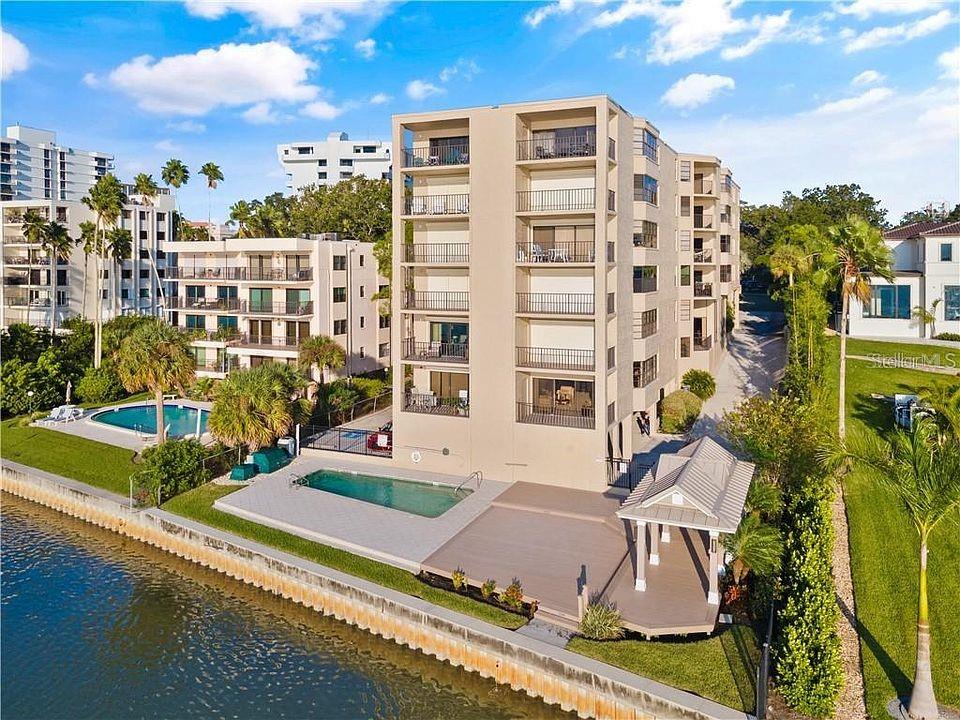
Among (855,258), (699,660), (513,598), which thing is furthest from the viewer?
(855,258)

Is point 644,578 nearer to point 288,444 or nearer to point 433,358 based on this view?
point 433,358

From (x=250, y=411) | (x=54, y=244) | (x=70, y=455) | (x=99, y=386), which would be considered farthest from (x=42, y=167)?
(x=250, y=411)

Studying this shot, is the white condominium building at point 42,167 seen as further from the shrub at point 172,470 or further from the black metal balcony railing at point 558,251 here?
the black metal balcony railing at point 558,251

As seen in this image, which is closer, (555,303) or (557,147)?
(557,147)

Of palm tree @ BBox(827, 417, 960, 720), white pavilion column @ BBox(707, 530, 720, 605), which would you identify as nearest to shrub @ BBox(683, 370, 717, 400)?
white pavilion column @ BBox(707, 530, 720, 605)

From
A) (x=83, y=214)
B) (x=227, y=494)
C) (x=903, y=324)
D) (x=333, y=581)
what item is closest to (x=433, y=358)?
(x=227, y=494)

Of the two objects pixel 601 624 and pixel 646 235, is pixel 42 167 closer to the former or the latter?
pixel 646 235

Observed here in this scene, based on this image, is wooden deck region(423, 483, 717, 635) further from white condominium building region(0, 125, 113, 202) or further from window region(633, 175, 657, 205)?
white condominium building region(0, 125, 113, 202)
